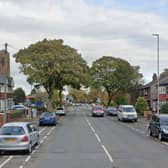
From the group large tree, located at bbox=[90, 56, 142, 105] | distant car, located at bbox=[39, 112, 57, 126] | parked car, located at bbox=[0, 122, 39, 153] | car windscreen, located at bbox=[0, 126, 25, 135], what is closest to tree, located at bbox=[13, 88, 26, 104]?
large tree, located at bbox=[90, 56, 142, 105]

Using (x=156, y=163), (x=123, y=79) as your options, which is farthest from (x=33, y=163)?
(x=123, y=79)

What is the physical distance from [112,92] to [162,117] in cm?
8395

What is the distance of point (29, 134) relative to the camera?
22.6 m

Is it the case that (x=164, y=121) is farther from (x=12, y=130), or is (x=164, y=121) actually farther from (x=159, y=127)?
(x=12, y=130)

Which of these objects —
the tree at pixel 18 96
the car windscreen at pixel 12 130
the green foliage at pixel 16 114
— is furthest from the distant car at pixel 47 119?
the tree at pixel 18 96

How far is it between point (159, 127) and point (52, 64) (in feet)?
146

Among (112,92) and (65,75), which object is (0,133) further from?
(112,92)

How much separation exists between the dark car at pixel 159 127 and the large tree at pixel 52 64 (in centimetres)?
4099

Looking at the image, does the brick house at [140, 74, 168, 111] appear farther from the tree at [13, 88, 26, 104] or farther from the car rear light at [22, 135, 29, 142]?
the car rear light at [22, 135, 29, 142]

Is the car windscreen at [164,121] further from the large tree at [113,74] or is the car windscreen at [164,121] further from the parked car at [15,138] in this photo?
the large tree at [113,74]

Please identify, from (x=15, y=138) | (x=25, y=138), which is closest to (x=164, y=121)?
(x=25, y=138)

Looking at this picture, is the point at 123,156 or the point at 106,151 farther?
the point at 106,151

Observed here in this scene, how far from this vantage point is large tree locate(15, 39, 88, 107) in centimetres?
7362

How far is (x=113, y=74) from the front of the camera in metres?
113
